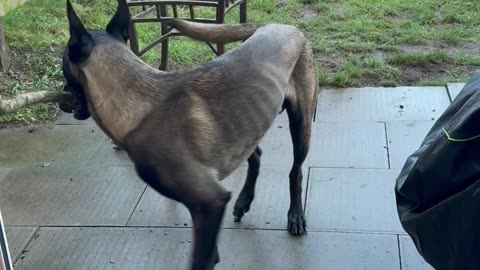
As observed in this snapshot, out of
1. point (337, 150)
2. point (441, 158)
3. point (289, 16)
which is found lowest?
point (289, 16)

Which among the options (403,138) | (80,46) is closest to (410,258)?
(403,138)

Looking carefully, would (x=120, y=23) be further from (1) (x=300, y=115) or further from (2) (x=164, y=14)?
(2) (x=164, y=14)

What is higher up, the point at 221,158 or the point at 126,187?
the point at 221,158

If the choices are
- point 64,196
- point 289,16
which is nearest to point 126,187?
point 64,196

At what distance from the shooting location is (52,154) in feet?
16.4

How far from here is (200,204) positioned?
118 inches

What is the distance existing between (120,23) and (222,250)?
1.38 m

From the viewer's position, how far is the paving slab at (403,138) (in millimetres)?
4613

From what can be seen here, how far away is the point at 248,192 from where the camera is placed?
13.3ft

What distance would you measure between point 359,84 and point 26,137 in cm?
267

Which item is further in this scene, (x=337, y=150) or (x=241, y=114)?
(x=337, y=150)

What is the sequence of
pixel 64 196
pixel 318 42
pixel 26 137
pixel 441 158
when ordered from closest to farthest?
pixel 441 158 < pixel 64 196 < pixel 26 137 < pixel 318 42

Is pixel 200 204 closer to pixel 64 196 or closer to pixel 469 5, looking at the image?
pixel 64 196

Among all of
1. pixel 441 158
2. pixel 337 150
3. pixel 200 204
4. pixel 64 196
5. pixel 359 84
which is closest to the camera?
pixel 441 158
